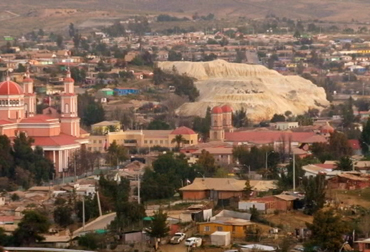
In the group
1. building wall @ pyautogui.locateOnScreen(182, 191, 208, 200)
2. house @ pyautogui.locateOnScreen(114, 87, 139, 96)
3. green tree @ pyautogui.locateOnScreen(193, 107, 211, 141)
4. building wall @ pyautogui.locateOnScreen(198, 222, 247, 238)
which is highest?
building wall @ pyautogui.locateOnScreen(198, 222, 247, 238)

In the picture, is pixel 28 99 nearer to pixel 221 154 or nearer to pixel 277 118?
pixel 221 154

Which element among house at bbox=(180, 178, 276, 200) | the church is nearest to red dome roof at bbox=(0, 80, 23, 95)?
the church

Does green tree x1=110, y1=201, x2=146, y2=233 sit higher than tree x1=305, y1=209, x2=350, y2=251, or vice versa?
tree x1=305, y1=209, x2=350, y2=251

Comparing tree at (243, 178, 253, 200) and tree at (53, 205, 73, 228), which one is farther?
tree at (243, 178, 253, 200)

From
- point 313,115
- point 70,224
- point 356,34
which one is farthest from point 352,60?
point 70,224

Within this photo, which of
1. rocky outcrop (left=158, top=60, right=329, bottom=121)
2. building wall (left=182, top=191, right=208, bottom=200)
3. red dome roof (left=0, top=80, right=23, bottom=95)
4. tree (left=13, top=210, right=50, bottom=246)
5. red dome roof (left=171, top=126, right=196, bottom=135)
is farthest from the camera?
rocky outcrop (left=158, top=60, right=329, bottom=121)

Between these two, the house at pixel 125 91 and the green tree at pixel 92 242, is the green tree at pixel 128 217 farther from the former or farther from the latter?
the house at pixel 125 91

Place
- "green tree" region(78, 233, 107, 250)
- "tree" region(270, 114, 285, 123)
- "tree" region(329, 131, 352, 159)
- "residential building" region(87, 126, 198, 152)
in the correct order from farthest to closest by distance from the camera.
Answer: "tree" region(270, 114, 285, 123)
"residential building" region(87, 126, 198, 152)
"tree" region(329, 131, 352, 159)
"green tree" region(78, 233, 107, 250)

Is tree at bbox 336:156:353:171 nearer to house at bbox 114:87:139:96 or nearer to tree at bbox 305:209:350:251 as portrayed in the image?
tree at bbox 305:209:350:251
